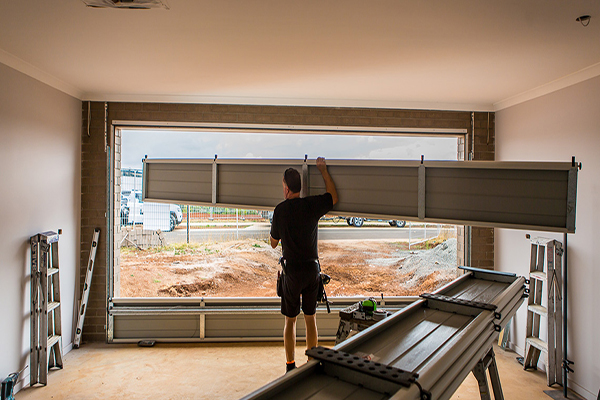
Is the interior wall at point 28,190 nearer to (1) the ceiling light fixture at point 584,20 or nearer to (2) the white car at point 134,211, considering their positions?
(2) the white car at point 134,211

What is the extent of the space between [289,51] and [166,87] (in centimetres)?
168

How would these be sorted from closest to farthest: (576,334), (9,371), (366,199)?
(366,199)
(9,371)
(576,334)

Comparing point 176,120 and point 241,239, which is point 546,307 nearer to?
point 241,239

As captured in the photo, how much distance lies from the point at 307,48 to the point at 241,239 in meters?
2.46

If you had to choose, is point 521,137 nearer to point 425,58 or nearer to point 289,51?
point 425,58

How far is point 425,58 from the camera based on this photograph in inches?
115

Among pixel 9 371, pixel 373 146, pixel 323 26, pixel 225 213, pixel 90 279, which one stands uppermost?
pixel 323 26

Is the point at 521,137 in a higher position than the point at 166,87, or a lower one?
lower

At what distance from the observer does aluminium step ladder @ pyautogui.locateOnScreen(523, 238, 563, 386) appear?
10.9 ft

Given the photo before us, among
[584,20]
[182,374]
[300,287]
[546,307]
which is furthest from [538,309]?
[182,374]

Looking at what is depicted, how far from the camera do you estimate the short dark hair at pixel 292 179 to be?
1939 mm

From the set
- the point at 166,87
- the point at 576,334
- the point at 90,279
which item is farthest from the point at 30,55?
the point at 576,334

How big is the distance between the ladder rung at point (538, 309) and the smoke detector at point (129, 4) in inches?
157

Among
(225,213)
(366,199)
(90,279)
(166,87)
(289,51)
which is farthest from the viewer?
(225,213)
